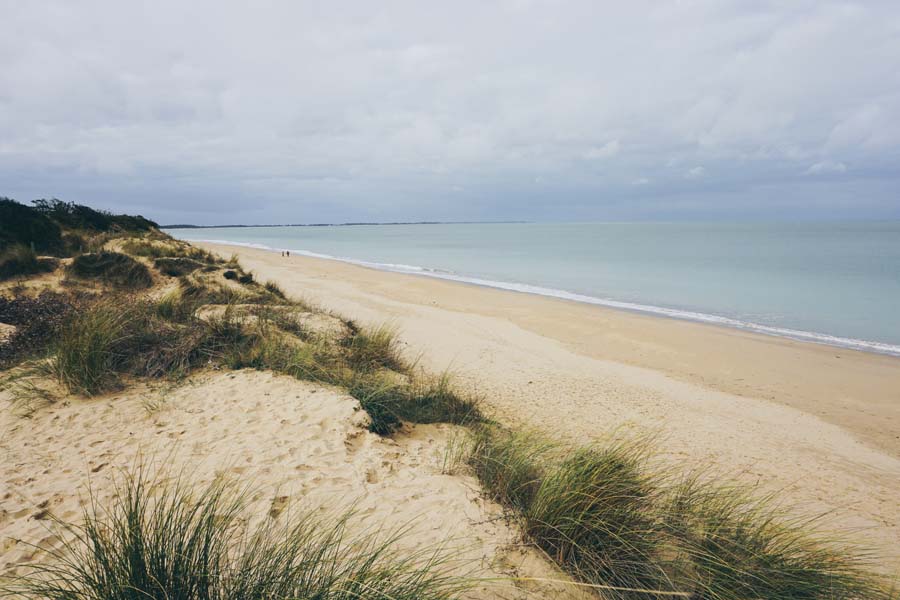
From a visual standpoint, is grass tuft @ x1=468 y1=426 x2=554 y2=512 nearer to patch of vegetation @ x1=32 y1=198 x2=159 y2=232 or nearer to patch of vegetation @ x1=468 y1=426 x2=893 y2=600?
patch of vegetation @ x1=468 y1=426 x2=893 y2=600

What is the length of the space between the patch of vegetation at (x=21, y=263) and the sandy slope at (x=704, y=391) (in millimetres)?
7595

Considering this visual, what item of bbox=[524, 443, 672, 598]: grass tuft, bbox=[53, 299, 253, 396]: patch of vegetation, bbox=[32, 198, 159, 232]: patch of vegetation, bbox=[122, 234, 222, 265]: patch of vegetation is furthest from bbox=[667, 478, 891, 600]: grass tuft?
bbox=[32, 198, 159, 232]: patch of vegetation

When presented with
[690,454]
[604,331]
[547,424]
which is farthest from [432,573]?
[604,331]

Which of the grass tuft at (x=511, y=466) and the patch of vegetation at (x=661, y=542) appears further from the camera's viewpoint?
the grass tuft at (x=511, y=466)

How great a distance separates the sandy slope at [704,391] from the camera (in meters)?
4.99

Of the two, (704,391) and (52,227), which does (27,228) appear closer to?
(52,227)

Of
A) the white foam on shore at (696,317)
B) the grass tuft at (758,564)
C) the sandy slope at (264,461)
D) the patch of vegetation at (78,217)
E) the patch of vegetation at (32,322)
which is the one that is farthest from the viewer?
the patch of vegetation at (78,217)

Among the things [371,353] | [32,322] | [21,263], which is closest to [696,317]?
[371,353]

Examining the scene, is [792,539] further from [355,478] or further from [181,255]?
[181,255]

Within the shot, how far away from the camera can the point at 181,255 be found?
14.7 metres

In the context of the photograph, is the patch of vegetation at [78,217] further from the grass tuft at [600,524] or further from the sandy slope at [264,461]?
the grass tuft at [600,524]

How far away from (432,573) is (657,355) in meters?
9.36

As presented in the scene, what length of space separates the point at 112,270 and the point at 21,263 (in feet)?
6.99

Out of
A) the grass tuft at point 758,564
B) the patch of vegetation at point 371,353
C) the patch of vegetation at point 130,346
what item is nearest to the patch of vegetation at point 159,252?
the patch of vegetation at point 130,346
